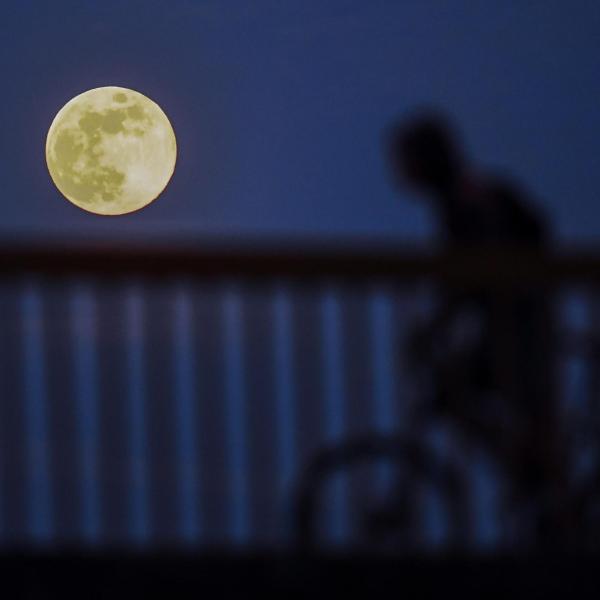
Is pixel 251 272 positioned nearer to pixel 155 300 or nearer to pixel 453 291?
pixel 155 300

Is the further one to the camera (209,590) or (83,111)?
(83,111)

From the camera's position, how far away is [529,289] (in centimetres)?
309

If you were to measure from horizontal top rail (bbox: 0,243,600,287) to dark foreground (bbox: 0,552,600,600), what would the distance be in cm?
83

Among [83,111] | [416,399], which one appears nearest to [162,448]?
[416,399]

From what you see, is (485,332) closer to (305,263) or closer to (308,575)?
(305,263)

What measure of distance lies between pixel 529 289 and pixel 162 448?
1.17 meters

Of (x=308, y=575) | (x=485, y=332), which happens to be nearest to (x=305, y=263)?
(x=485, y=332)

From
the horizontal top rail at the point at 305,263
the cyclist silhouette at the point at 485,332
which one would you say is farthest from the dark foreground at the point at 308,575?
the horizontal top rail at the point at 305,263

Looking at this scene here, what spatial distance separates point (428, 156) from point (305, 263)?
2.31 ft

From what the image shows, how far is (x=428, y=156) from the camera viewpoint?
11.5 ft

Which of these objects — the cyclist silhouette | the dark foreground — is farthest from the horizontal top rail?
the dark foreground

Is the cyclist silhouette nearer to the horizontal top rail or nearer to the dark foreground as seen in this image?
the horizontal top rail

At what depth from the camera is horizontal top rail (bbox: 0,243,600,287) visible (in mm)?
3047

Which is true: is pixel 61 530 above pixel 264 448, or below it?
below
